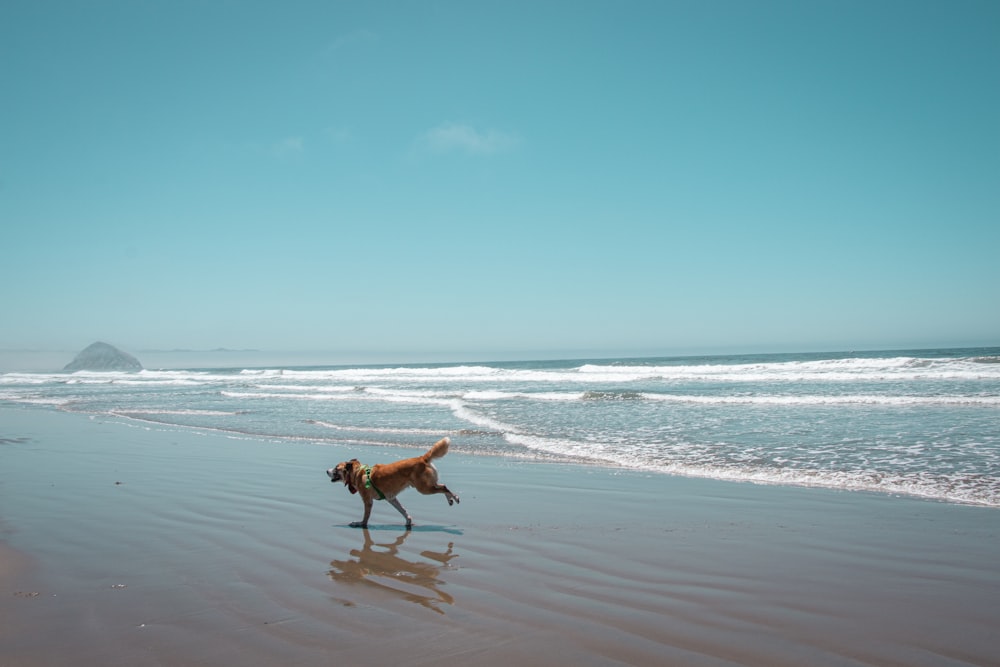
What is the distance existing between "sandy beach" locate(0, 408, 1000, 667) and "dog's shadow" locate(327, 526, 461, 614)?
0.03 metres

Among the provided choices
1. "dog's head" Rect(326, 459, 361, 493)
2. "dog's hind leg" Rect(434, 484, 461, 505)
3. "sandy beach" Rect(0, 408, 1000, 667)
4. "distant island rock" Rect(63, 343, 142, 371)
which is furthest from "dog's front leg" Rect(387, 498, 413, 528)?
"distant island rock" Rect(63, 343, 142, 371)

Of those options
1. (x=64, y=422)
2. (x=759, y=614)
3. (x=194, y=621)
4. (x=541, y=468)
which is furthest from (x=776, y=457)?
(x=64, y=422)

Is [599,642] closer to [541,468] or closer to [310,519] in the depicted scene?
[310,519]

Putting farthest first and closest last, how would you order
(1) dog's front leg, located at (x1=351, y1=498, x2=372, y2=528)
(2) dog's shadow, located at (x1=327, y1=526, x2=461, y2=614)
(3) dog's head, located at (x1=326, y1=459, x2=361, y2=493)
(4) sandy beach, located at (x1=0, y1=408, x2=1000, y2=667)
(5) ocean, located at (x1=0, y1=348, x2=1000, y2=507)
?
1. (5) ocean, located at (x1=0, y1=348, x2=1000, y2=507)
2. (3) dog's head, located at (x1=326, y1=459, x2=361, y2=493)
3. (1) dog's front leg, located at (x1=351, y1=498, x2=372, y2=528)
4. (2) dog's shadow, located at (x1=327, y1=526, x2=461, y2=614)
5. (4) sandy beach, located at (x1=0, y1=408, x2=1000, y2=667)

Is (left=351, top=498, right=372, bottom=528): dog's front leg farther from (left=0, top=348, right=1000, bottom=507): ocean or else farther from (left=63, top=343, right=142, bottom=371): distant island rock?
(left=63, top=343, right=142, bottom=371): distant island rock

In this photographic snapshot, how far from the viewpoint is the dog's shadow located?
464 cm

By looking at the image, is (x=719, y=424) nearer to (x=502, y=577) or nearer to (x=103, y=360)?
(x=502, y=577)

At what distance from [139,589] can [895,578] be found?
584cm

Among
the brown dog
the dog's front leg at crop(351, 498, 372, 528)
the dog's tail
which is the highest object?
the dog's tail

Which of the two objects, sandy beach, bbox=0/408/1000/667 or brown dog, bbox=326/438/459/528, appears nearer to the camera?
sandy beach, bbox=0/408/1000/667

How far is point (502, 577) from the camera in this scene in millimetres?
5000

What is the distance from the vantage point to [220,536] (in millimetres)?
6348

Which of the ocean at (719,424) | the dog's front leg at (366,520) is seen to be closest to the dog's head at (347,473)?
the dog's front leg at (366,520)

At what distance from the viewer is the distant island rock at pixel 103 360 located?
10119 centimetres
